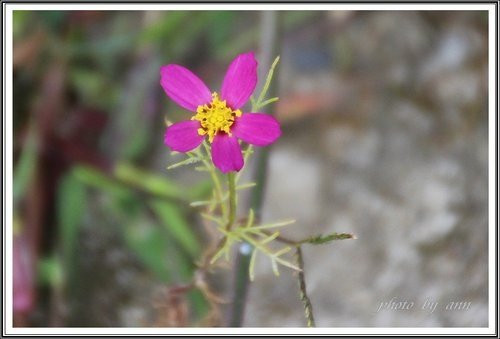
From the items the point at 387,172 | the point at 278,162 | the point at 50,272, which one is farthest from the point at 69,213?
the point at 387,172

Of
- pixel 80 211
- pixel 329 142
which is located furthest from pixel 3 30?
pixel 329 142

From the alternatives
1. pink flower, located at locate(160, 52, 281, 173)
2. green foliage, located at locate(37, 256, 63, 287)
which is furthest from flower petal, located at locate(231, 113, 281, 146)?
green foliage, located at locate(37, 256, 63, 287)

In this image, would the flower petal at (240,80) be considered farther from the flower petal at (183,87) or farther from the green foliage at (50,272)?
the green foliage at (50,272)

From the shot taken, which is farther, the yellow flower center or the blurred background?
the blurred background

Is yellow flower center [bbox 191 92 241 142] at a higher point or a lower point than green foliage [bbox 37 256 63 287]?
higher

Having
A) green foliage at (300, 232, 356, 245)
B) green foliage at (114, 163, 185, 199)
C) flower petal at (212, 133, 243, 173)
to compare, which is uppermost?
flower petal at (212, 133, 243, 173)

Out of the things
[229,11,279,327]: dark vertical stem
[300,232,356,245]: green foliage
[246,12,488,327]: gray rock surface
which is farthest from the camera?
[246,12,488,327]: gray rock surface

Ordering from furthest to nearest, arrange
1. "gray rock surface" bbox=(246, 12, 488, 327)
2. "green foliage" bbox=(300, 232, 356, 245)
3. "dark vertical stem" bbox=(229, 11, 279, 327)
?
1. "gray rock surface" bbox=(246, 12, 488, 327)
2. "dark vertical stem" bbox=(229, 11, 279, 327)
3. "green foliage" bbox=(300, 232, 356, 245)

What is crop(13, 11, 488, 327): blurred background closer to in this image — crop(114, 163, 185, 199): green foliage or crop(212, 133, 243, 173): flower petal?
crop(114, 163, 185, 199): green foliage
